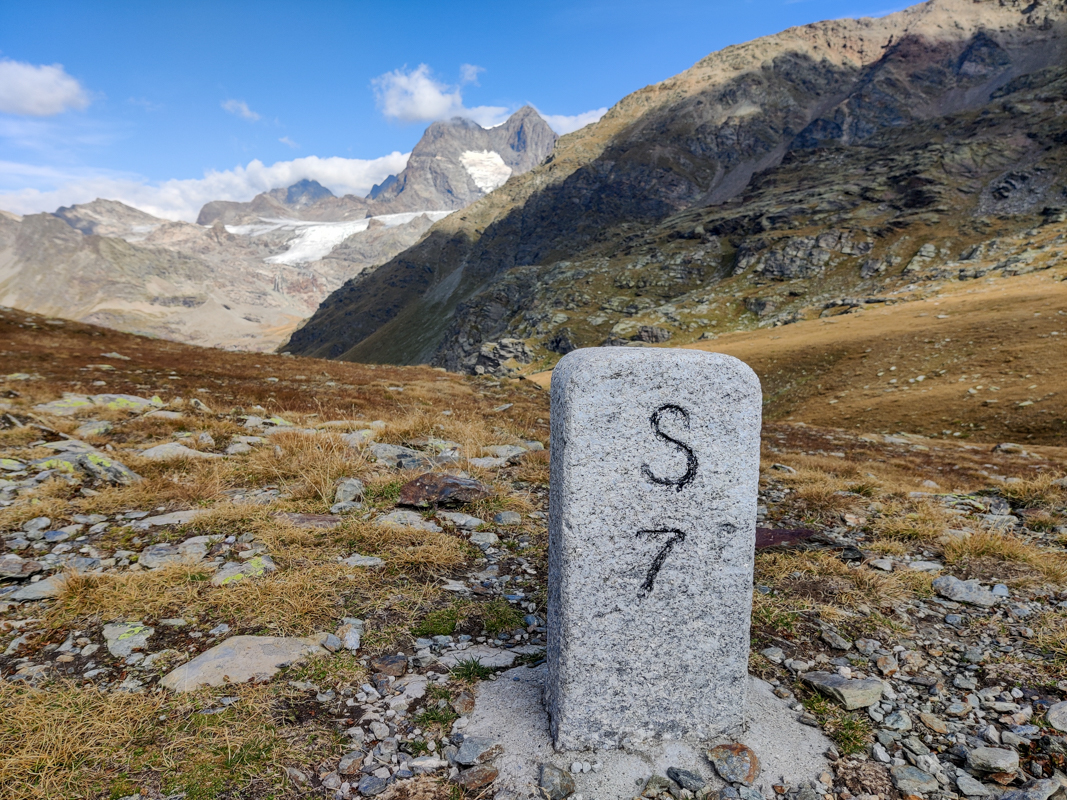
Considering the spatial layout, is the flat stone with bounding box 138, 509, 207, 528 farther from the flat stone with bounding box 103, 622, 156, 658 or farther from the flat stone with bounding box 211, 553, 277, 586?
the flat stone with bounding box 103, 622, 156, 658

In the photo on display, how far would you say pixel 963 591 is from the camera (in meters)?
4.98

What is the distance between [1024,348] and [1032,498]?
2750cm

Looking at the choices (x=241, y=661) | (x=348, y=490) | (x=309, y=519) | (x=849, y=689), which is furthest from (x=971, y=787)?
(x=348, y=490)

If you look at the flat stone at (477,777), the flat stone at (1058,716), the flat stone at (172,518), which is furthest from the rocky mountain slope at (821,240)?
the flat stone at (477,777)

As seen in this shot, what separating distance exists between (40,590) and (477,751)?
412cm

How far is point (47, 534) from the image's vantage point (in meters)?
5.32

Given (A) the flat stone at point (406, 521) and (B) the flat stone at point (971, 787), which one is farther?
(A) the flat stone at point (406, 521)

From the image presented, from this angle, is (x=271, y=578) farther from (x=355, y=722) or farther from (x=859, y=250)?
(x=859, y=250)

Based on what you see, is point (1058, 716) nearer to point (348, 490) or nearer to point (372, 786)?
point (372, 786)

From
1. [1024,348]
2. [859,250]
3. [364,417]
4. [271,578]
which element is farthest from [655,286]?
[271,578]

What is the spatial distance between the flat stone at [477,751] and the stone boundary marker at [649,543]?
0.39 m

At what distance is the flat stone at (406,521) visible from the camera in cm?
A: 598

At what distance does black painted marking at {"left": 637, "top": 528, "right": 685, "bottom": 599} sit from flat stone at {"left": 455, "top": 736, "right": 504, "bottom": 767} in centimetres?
131

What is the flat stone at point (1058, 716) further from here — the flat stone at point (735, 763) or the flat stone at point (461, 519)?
the flat stone at point (461, 519)
